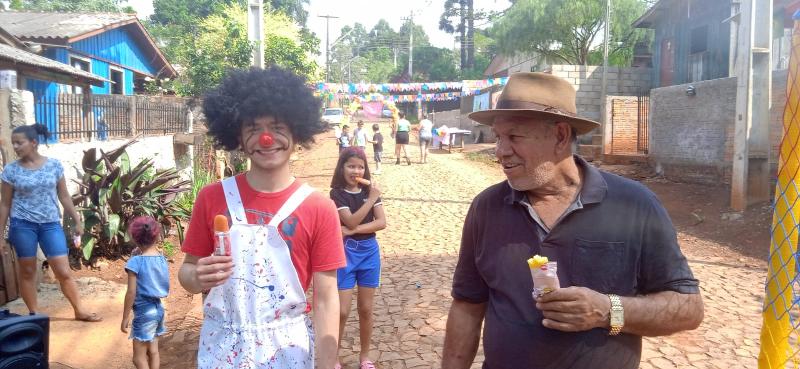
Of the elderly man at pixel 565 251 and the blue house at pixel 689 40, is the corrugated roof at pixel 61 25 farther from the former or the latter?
the blue house at pixel 689 40

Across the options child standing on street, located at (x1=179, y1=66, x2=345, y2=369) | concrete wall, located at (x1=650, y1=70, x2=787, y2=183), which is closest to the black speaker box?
child standing on street, located at (x1=179, y1=66, x2=345, y2=369)

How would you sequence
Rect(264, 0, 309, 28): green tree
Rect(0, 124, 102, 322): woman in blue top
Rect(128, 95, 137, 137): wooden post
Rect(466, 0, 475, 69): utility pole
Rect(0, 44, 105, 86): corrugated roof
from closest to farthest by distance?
Rect(0, 124, 102, 322): woman in blue top
Rect(0, 44, 105, 86): corrugated roof
Rect(128, 95, 137, 137): wooden post
Rect(264, 0, 309, 28): green tree
Rect(466, 0, 475, 69): utility pole

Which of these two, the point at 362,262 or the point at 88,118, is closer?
the point at 362,262

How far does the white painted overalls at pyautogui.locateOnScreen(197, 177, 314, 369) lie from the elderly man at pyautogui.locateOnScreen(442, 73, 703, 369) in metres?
0.73

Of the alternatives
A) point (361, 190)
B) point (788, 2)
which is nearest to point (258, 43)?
point (361, 190)

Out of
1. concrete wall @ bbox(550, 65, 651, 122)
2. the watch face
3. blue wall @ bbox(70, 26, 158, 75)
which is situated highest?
blue wall @ bbox(70, 26, 158, 75)

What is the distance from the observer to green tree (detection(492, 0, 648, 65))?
85.2 feet

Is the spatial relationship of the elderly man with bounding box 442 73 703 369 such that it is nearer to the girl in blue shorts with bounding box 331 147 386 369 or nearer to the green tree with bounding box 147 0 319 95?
the girl in blue shorts with bounding box 331 147 386 369

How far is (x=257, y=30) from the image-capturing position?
39.3 ft

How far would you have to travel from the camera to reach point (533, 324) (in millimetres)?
2057

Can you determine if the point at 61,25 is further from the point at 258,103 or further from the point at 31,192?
the point at 258,103

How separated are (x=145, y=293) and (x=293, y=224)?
2.48 meters

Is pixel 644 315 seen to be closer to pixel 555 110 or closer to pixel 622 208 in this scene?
pixel 622 208

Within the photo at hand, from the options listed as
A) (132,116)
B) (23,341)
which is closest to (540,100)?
(23,341)
